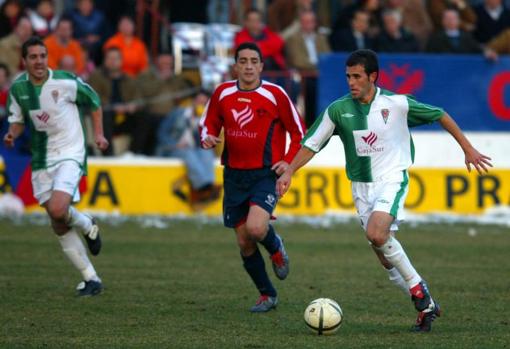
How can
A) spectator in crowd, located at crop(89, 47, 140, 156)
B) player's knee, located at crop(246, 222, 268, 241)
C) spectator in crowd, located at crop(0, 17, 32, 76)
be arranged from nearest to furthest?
player's knee, located at crop(246, 222, 268, 241)
spectator in crowd, located at crop(89, 47, 140, 156)
spectator in crowd, located at crop(0, 17, 32, 76)

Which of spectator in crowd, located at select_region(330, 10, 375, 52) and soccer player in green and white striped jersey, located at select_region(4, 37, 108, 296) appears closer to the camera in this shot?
soccer player in green and white striped jersey, located at select_region(4, 37, 108, 296)

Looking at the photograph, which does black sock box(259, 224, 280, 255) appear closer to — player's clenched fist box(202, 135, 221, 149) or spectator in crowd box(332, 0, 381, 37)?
player's clenched fist box(202, 135, 221, 149)

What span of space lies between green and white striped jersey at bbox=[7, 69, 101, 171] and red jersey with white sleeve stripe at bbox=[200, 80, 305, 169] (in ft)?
5.66

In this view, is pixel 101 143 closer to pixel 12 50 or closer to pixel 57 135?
pixel 57 135

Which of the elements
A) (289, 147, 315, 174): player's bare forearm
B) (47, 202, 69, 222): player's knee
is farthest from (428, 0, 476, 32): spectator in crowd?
(289, 147, 315, 174): player's bare forearm

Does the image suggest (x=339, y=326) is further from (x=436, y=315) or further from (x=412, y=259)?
(x=412, y=259)

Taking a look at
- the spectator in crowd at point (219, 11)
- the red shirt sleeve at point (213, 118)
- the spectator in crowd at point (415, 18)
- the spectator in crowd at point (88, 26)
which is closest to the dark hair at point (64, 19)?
the spectator in crowd at point (88, 26)

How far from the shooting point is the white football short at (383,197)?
9008 mm

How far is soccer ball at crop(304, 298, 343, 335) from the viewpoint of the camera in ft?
29.3

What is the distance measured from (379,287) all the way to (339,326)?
2.73 meters

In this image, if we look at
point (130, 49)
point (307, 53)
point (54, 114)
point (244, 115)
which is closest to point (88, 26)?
point (130, 49)

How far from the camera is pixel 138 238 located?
15797 mm

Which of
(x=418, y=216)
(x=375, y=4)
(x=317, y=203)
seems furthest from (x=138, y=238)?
(x=375, y=4)

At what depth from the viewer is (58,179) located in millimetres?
11305
